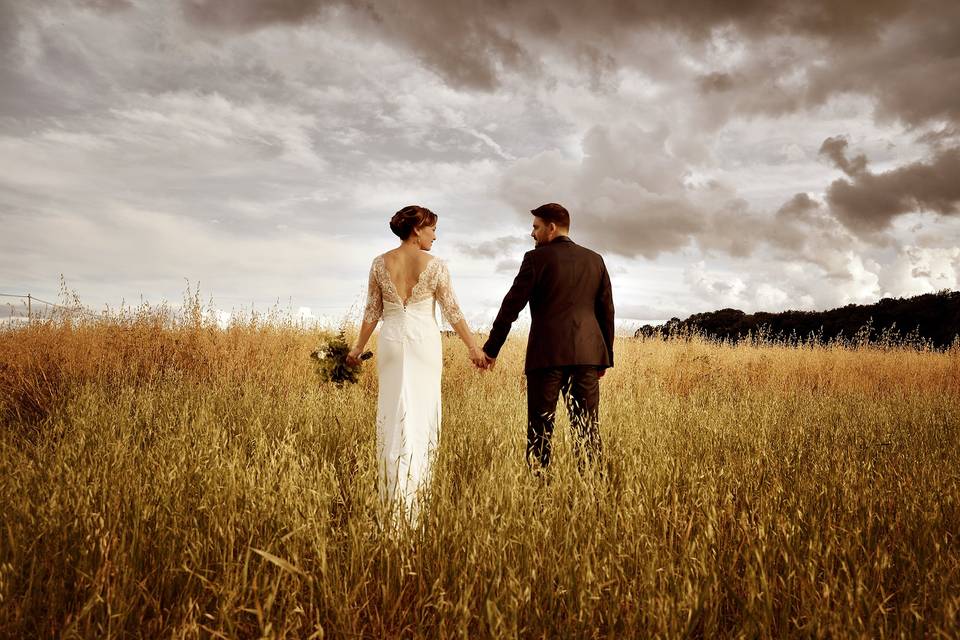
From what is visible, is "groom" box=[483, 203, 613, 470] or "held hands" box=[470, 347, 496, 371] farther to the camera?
"groom" box=[483, 203, 613, 470]

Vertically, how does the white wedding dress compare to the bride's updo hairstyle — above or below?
below

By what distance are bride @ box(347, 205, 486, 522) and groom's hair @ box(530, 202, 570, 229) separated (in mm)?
1092

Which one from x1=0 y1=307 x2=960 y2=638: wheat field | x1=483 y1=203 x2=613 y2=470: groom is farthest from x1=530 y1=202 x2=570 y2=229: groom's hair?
x1=0 y1=307 x2=960 y2=638: wheat field

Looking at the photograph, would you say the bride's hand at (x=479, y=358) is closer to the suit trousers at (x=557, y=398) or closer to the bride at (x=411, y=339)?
the bride at (x=411, y=339)

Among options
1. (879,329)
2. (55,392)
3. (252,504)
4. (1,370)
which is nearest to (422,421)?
(252,504)

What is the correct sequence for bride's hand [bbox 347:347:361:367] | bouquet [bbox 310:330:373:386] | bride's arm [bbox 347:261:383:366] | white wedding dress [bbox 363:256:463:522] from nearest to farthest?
1. white wedding dress [bbox 363:256:463:522]
2. bride's arm [bbox 347:261:383:366]
3. bride's hand [bbox 347:347:361:367]
4. bouquet [bbox 310:330:373:386]

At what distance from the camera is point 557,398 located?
4.70 meters

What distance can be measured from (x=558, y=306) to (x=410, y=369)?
1440mm

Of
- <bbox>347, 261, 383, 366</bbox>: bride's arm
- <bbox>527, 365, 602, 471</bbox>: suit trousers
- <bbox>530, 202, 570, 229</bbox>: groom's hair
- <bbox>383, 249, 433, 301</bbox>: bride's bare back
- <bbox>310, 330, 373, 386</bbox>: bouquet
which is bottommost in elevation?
<bbox>527, 365, 602, 471</bbox>: suit trousers

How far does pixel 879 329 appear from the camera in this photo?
27812mm

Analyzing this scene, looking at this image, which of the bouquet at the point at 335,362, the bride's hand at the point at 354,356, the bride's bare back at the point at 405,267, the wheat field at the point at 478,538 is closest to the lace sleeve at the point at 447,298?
the bride's bare back at the point at 405,267

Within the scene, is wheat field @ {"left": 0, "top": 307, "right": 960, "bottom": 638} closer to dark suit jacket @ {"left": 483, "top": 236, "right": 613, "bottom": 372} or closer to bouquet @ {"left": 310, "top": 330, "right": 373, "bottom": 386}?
bouquet @ {"left": 310, "top": 330, "right": 373, "bottom": 386}

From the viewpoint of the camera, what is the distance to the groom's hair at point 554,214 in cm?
477

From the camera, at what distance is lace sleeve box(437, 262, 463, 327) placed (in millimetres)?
4188
